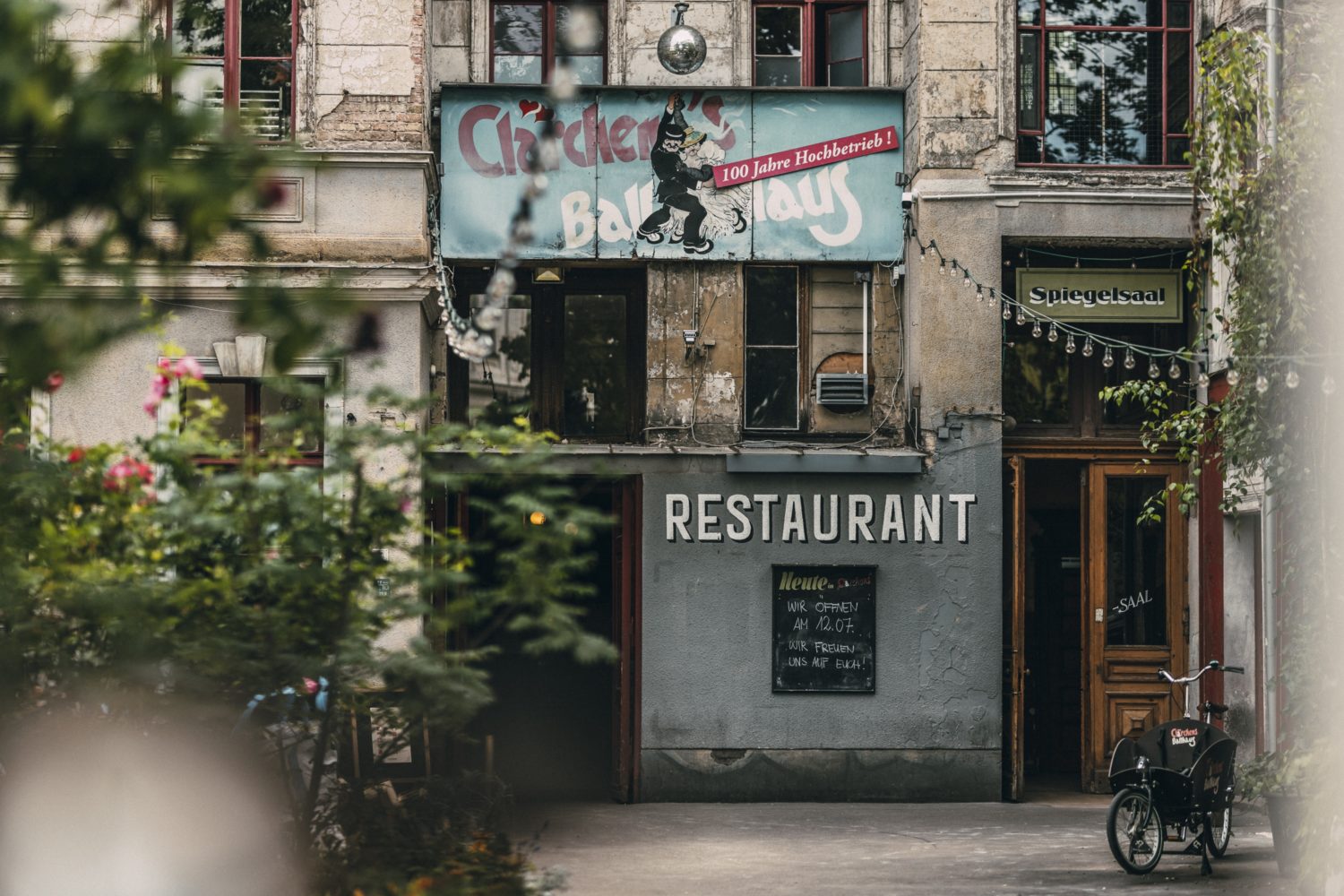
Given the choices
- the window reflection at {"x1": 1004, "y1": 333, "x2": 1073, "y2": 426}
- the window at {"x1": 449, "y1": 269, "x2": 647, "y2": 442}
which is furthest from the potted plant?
the window at {"x1": 449, "y1": 269, "x2": 647, "y2": 442}

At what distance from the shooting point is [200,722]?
21.3 feet

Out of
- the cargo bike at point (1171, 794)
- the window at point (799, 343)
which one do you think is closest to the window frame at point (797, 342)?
the window at point (799, 343)

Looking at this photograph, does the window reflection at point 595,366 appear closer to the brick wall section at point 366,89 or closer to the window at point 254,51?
the brick wall section at point 366,89

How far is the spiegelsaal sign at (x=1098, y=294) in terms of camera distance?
51.0ft

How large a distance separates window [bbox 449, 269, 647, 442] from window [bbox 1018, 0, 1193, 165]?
3931 mm

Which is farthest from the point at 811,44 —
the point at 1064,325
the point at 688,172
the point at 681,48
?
the point at 1064,325

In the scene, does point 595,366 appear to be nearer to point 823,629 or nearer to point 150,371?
point 823,629

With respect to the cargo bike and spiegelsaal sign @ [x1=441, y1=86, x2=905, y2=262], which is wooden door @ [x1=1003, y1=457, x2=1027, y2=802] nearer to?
spiegelsaal sign @ [x1=441, y1=86, x2=905, y2=262]

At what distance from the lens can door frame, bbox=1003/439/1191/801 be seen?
50.5ft

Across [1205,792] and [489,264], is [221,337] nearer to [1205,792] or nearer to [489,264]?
[489,264]

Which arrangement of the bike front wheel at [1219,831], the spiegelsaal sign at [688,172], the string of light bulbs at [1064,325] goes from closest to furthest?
1. the bike front wheel at [1219,831]
2. the string of light bulbs at [1064,325]
3. the spiegelsaal sign at [688,172]

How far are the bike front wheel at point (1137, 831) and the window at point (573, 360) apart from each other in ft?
20.4

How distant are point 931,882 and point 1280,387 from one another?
3.82 m

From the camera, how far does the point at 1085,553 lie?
52.0ft
